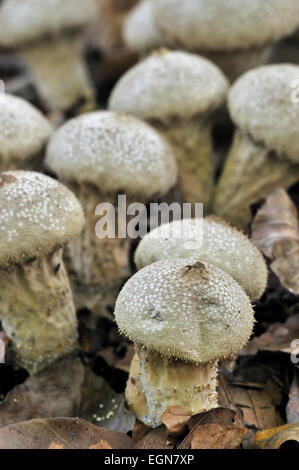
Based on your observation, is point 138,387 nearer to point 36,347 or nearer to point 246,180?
point 36,347

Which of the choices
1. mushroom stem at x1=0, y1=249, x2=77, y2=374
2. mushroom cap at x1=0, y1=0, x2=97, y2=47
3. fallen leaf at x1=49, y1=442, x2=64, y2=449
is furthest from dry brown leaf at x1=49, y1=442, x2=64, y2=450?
mushroom cap at x1=0, y1=0, x2=97, y2=47

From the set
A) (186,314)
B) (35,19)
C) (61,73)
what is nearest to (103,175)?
(186,314)

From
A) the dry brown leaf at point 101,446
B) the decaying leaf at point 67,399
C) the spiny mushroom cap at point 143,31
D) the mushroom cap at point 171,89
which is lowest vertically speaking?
the decaying leaf at point 67,399

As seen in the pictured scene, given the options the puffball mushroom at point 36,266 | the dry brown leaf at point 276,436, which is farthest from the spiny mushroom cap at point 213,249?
the dry brown leaf at point 276,436

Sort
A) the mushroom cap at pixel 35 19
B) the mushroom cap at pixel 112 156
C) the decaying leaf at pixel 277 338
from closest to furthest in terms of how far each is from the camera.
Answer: the decaying leaf at pixel 277 338 → the mushroom cap at pixel 112 156 → the mushroom cap at pixel 35 19

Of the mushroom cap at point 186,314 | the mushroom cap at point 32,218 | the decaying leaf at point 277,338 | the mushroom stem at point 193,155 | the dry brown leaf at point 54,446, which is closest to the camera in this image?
the mushroom cap at point 186,314

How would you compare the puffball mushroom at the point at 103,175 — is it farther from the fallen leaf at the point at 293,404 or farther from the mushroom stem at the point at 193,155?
the fallen leaf at the point at 293,404

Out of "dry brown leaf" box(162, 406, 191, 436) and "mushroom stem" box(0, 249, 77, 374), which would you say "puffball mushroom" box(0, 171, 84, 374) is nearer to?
"mushroom stem" box(0, 249, 77, 374)
